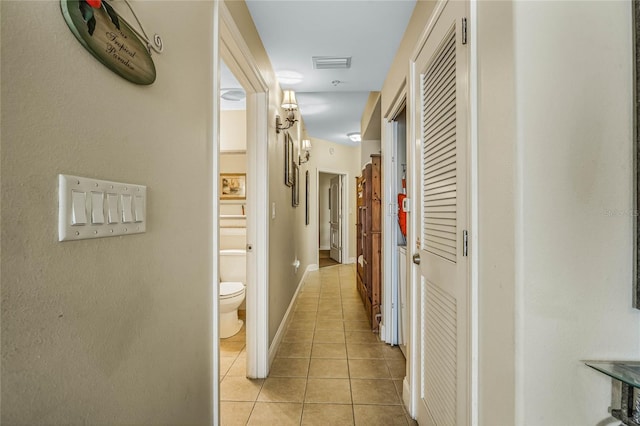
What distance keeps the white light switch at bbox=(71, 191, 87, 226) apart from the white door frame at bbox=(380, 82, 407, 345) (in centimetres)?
246

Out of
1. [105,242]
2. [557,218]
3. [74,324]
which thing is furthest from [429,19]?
[74,324]

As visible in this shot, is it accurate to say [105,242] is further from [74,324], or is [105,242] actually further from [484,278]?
[484,278]

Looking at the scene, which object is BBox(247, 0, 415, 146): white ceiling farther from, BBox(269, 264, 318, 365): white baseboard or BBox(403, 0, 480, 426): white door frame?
BBox(269, 264, 318, 365): white baseboard

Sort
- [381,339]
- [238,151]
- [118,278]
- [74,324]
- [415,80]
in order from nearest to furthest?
[74,324] < [118,278] < [415,80] < [381,339] < [238,151]

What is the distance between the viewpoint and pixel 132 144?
31.0 inches

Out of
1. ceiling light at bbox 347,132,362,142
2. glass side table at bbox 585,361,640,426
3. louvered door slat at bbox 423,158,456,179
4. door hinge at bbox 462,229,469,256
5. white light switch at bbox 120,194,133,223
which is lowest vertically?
glass side table at bbox 585,361,640,426

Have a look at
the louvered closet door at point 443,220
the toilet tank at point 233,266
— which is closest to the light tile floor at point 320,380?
the louvered closet door at point 443,220

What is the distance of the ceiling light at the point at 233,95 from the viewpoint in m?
3.43

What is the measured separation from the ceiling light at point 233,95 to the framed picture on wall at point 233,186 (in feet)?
Result: 3.07

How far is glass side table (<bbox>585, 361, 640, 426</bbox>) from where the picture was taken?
708 millimetres

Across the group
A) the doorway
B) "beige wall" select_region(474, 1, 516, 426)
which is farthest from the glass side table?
the doorway

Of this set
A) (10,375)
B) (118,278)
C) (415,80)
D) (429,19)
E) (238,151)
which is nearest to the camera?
(10,375)

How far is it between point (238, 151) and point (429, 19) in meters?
2.83

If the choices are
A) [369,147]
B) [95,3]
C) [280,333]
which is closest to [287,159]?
[280,333]
